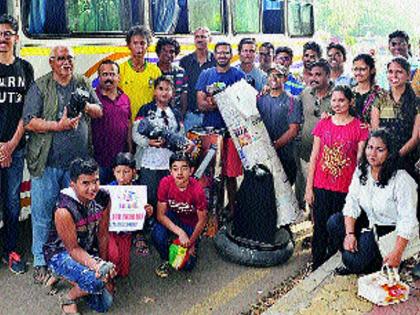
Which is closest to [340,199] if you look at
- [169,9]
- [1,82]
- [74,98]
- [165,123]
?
[165,123]

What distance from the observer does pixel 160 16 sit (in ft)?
24.8

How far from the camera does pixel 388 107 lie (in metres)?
5.10

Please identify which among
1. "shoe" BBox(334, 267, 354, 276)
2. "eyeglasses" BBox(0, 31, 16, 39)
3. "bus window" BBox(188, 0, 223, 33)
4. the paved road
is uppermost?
"bus window" BBox(188, 0, 223, 33)

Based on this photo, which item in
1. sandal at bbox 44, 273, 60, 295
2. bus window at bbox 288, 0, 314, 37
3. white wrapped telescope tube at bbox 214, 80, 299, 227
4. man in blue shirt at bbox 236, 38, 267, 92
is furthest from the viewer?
bus window at bbox 288, 0, 314, 37

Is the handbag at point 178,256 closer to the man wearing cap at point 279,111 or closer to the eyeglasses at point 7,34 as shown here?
the man wearing cap at point 279,111

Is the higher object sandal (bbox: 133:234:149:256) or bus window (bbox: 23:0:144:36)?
bus window (bbox: 23:0:144:36)

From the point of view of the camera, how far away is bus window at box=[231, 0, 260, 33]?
30.7 ft

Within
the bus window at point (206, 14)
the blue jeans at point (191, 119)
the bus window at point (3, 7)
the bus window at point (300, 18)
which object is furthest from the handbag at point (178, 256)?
the bus window at point (300, 18)

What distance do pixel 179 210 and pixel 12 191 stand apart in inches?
58.8

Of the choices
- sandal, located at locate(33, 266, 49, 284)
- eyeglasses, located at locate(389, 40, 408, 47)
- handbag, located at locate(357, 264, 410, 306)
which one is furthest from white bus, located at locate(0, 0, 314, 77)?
handbag, located at locate(357, 264, 410, 306)

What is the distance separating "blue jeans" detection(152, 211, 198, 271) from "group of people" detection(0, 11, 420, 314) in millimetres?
13

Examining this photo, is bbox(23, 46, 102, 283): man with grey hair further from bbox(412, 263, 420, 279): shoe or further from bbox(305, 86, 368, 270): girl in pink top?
bbox(412, 263, 420, 279): shoe

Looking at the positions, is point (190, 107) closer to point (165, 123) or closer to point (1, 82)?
point (165, 123)

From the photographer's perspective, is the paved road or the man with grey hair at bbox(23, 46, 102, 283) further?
the man with grey hair at bbox(23, 46, 102, 283)
